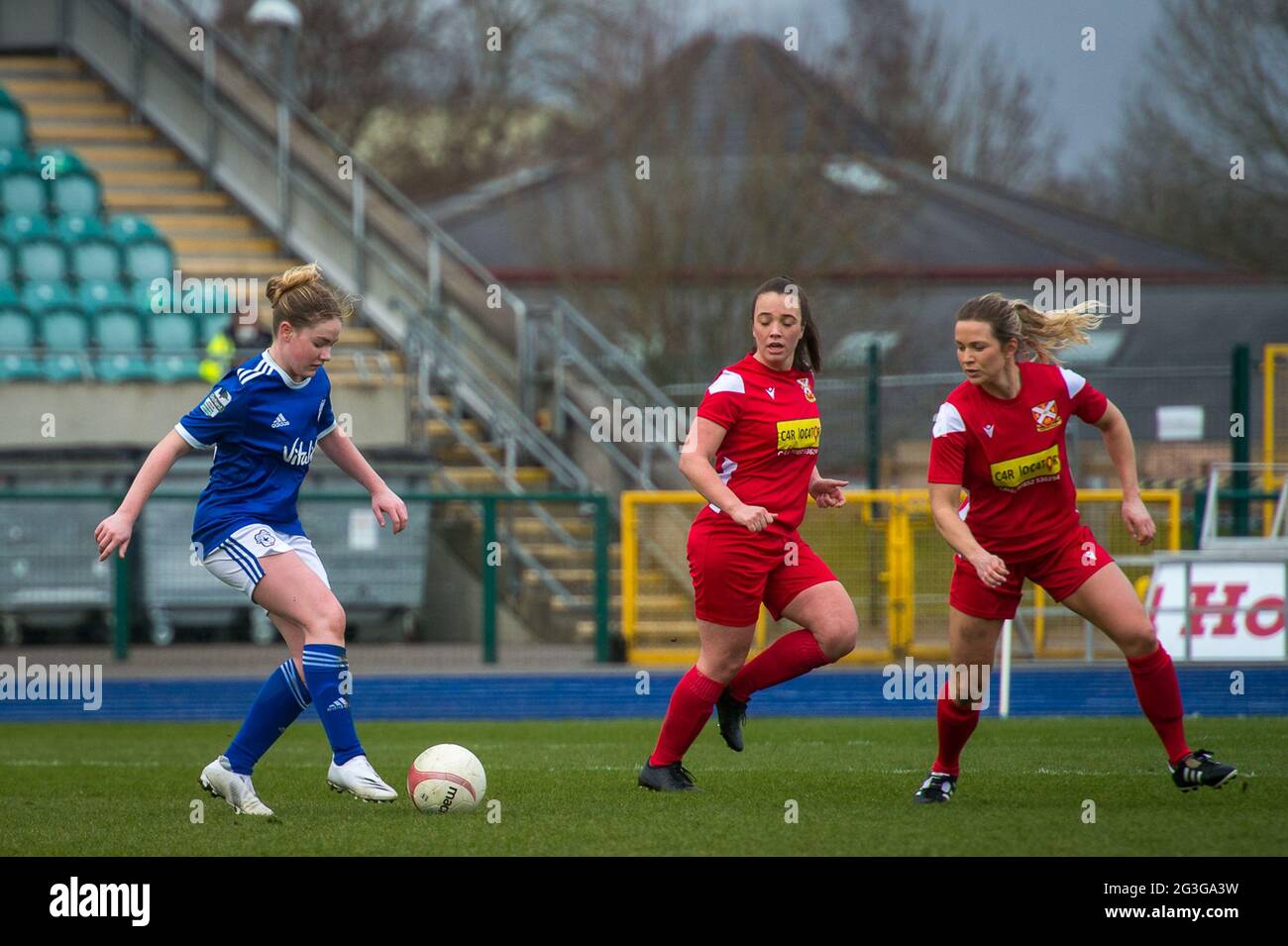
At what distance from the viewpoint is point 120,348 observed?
19.4m

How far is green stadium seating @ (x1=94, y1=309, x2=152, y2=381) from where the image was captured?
18.1 m

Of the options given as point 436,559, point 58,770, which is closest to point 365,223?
point 436,559

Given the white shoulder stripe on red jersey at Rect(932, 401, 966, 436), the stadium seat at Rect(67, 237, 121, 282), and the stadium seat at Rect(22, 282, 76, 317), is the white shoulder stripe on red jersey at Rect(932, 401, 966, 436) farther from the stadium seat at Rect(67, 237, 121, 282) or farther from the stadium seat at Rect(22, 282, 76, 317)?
the stadium seat at Rect(67, 237, 121, 282)

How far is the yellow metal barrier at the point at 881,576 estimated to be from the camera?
14773mm

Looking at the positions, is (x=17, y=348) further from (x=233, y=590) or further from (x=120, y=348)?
(x=233, y=590)

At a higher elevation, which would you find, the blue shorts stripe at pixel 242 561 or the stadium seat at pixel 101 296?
the stadium seat at pixel 101 296

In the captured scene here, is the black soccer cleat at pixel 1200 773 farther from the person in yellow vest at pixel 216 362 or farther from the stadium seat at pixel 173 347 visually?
the stadium seat at pixel 173 347

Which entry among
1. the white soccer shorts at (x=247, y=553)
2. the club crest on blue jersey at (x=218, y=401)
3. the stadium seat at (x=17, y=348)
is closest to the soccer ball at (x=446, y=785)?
the white soccer shorts at (x=247, y=553)

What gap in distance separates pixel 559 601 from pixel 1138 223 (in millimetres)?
27376

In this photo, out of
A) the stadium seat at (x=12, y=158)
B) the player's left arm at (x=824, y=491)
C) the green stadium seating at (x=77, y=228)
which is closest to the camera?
the player's left arm at (x=824, y=491)

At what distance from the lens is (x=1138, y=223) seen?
39.3 m

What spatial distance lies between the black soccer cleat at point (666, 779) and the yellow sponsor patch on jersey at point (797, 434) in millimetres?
1455

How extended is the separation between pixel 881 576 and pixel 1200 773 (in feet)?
27.8

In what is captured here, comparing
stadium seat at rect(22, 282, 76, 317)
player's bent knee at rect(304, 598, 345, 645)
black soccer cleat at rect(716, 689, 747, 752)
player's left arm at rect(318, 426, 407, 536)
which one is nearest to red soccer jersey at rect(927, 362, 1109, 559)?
black soccer cleat at rect(716, 689, 747, 752)
